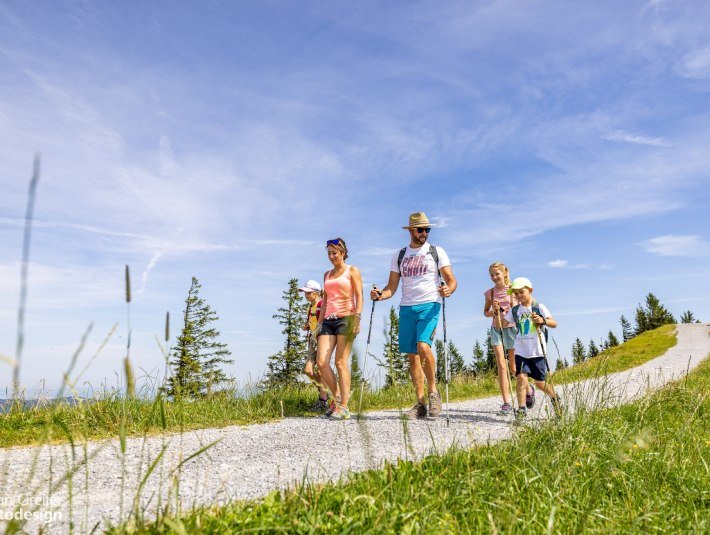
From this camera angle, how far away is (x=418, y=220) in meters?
8.14

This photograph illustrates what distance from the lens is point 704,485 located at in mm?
4277

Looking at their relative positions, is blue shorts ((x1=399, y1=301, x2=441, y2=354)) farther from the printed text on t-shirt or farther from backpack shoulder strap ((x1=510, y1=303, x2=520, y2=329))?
backpack shoulder strap ((x1=510, y1=303, x2=520, y2=329))

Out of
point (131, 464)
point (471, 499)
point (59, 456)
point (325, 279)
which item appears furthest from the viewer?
point (325, 279)

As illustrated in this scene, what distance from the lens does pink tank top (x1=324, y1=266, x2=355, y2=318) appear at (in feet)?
27.5

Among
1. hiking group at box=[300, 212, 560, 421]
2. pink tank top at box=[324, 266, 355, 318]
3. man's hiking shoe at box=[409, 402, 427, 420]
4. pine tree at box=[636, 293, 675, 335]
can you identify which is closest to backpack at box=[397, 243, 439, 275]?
hiking group at box=[300, 212, 560, 421]

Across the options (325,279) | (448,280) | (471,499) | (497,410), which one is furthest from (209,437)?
(497,410)

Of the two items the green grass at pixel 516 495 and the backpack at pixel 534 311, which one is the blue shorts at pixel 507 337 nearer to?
the backpack at pixel 534 311

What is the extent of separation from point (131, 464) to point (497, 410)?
262 inches

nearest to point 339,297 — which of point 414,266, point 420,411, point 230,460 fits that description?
point 414,266

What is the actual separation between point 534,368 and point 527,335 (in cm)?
50

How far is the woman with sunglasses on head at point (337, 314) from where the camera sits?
26.8ft

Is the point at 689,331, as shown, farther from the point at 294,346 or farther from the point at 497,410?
the point at 497,410

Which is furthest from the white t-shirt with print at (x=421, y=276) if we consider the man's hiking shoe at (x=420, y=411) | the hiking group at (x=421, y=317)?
the man's hiking shoe at (x=420, y=411)

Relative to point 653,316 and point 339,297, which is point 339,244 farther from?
point 653,316
